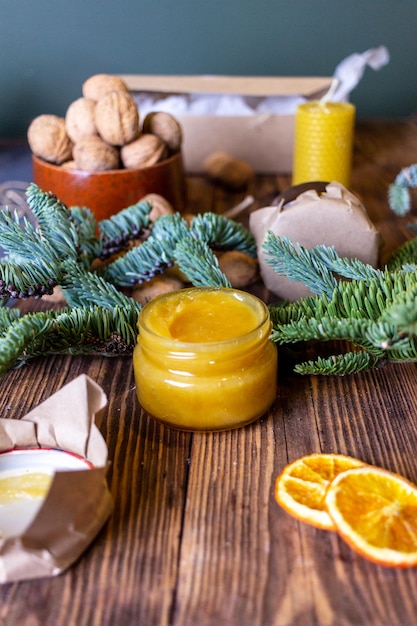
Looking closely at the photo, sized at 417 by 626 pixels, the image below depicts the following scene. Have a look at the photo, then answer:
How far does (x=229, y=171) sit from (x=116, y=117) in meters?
0.36

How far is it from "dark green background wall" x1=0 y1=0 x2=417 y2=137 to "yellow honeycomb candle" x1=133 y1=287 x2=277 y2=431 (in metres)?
1.32

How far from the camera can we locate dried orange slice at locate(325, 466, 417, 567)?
0.46 m

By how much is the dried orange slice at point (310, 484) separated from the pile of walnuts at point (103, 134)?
60 cm

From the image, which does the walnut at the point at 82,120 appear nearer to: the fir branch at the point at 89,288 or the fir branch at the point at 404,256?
the fir branch at the point at 89,288

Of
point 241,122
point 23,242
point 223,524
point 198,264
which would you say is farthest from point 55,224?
point 241,122

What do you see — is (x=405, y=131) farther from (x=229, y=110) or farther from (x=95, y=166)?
(x=95, y=166)

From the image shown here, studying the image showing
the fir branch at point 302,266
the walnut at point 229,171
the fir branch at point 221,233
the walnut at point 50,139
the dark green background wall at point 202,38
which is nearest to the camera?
the fir branch at point 302,266

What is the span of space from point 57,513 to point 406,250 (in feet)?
1.80

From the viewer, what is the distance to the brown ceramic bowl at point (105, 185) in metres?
0.99

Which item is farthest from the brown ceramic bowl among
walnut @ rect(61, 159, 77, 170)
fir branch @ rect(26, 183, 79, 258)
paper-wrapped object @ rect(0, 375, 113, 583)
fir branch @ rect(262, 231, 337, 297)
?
paper-wrapped object @ rect(0, 375, 113, 583)

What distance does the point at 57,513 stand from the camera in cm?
45

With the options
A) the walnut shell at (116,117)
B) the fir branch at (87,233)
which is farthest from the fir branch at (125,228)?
the walnut shell at (116,117)

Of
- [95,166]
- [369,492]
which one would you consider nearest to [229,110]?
[95,166]

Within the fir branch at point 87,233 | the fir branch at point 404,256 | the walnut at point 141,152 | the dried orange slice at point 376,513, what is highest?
the walnut at point 141,152
